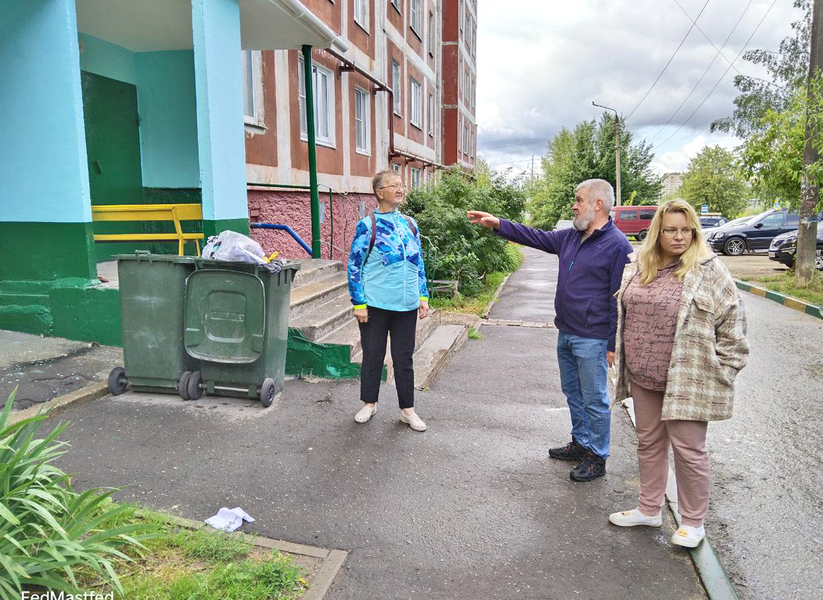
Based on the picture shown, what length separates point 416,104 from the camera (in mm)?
22000

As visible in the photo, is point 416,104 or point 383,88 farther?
point 416,104

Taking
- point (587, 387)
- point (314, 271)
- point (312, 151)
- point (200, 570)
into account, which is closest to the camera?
point (200, 570)

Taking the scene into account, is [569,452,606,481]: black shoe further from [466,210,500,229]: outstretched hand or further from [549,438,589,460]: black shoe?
[466,210,500,229]: outstretched hand

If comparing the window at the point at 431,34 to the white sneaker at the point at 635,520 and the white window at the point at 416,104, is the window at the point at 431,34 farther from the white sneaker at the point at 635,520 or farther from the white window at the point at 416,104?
the white sneaker at the point at 635,520

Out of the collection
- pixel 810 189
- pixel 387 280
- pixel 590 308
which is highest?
pixel 810 189

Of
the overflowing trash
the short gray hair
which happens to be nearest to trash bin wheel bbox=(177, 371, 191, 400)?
the overflowing trash

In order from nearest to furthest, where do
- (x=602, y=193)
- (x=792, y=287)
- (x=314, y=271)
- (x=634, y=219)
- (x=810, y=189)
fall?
(x=602, y=193) < (x=314, y=271) < (x=810, y=189) < (x=792, y=287) < (x=634, y=219)

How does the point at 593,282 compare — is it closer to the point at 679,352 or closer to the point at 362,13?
the point at 679,352

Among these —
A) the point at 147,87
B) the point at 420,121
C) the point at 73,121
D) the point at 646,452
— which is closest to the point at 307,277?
the point at 73,121

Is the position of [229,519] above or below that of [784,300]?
above

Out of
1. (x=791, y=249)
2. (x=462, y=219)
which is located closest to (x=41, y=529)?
(x=462, y=219)

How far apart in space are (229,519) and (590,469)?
227 cm

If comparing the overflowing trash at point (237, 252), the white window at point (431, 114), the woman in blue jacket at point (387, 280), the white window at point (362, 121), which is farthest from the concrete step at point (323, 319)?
the white window at point (431, 114)

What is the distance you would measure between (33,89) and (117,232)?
255 centimetres
